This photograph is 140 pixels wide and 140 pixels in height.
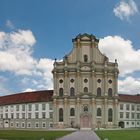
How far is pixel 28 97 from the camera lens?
291 feet

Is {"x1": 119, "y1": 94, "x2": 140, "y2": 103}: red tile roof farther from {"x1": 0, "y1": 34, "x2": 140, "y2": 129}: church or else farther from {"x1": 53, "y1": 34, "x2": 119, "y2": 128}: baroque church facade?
{"x1": 53, "y1": 34, "x2": 119, "y2": 128}: baroque church facade

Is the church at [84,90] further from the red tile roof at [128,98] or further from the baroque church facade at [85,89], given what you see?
the red tile roof at [128,98]

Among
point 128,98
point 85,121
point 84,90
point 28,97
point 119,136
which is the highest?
point 84,90

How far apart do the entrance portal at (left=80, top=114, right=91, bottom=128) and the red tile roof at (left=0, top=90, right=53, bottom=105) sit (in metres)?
10.3

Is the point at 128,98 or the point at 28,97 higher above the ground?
the point at 28,97

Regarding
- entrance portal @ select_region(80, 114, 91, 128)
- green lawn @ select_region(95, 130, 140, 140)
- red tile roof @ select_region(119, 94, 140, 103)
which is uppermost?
Result: red tile roof @ select_region(119, 94, 140, 103)

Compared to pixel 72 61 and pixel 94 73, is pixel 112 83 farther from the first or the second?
pixel 72 61

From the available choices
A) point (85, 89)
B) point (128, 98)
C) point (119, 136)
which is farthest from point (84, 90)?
point (119, 136)

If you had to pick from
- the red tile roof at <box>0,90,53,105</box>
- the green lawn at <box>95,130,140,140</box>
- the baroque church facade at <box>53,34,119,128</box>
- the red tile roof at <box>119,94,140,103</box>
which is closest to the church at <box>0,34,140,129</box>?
the baroque church facade at <box>53,34,119,128</box>

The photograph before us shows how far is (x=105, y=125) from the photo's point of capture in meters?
76.6

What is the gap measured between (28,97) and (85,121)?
1945 centimetres

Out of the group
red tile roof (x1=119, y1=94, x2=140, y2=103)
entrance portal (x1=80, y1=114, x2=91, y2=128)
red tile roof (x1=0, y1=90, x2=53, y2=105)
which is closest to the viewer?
entrance portal (x1=80, y1=114, x2=91, y2=128)

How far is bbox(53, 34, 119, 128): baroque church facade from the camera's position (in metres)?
→ 76.8

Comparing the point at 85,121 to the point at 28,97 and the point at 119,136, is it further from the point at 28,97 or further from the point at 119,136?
the point at 119,136
